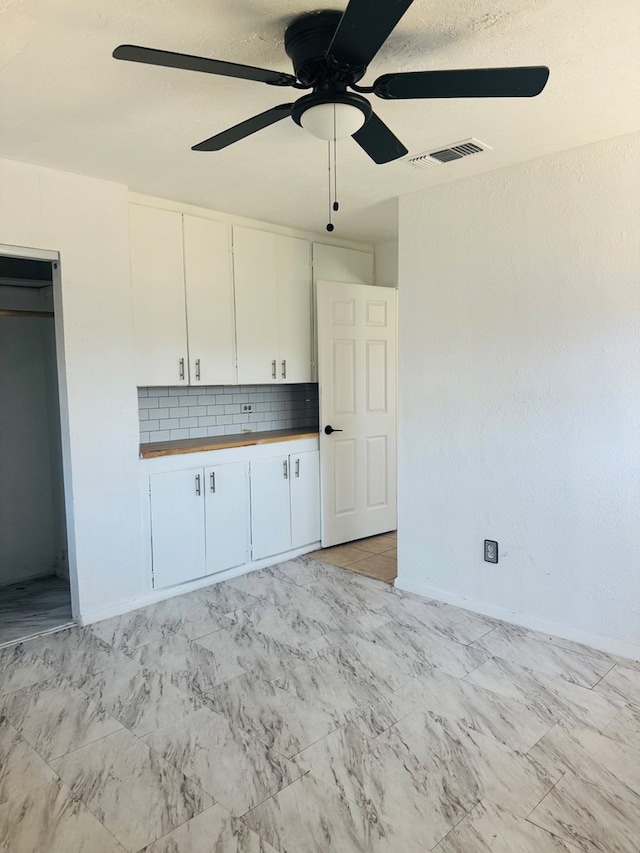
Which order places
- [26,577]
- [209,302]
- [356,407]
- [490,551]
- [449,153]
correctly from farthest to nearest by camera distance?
[356,407]
[26,577]
[209,302]
[490,551]
[449,153]

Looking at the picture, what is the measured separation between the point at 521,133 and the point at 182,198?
206 cm

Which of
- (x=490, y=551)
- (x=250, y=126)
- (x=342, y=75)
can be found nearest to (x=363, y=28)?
(x=342, y=75)

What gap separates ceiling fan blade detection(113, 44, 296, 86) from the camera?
149 cm

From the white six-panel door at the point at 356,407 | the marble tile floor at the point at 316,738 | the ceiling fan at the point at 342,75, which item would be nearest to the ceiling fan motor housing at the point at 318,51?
the ceiling fan at the point at 342,75

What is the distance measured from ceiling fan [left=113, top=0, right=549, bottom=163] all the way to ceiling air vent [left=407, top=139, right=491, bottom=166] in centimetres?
94

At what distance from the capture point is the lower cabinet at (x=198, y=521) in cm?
361

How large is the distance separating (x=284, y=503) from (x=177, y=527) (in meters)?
0.90

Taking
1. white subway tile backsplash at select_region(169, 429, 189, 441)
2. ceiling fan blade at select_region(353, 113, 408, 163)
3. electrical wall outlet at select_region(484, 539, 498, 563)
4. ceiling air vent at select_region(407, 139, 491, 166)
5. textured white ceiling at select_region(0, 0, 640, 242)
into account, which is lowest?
electrical wall outlet at select_region(484, 539, 498, 563)

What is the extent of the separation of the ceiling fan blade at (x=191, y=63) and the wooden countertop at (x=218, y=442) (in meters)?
2.39

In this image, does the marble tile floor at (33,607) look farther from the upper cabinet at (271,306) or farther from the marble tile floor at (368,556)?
the upper cabinet at (271,306)

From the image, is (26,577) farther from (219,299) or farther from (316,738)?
(316,738)

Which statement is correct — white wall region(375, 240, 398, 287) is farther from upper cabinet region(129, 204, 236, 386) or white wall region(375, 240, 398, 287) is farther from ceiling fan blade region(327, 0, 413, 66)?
ceiling fan blade region(327, 0, 413, 66)

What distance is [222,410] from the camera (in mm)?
4477

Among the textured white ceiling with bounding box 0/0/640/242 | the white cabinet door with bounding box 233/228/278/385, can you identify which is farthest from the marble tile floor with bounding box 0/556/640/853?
the textured white ceiling with bounding box 0/0/640/242
